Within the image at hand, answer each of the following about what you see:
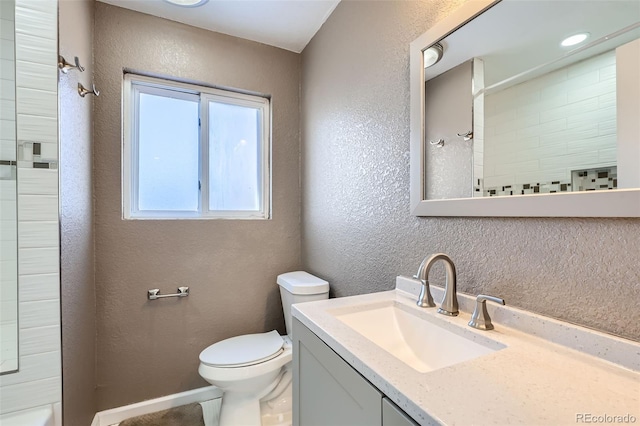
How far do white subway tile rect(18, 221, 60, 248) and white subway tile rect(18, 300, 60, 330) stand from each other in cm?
21

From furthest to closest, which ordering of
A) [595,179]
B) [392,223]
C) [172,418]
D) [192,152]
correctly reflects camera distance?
[192,152]
[172,418]
[392,223]
[595,179]

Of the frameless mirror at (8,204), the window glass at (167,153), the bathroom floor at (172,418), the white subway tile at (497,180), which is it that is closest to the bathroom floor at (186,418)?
the bathroom floor at (172,418)

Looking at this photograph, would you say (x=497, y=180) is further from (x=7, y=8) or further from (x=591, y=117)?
(x=7, y=8)

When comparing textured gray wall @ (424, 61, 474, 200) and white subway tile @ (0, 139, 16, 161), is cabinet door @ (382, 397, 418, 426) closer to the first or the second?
textured gray wall @ (424, 61, 474, 200)

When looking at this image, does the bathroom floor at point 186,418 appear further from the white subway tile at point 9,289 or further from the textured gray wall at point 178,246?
the white subway tile at point 9,289

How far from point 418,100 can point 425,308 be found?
75 cm

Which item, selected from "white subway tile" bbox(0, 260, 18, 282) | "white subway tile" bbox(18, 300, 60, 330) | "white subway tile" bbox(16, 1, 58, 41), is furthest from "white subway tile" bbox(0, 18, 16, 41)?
"white subway tile" bbox(18, 300, 60, 330)

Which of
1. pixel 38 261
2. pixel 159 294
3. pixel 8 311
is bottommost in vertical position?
pixel 159 294

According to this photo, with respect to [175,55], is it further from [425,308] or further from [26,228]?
[425,308]

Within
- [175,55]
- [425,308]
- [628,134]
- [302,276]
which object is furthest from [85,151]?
[628,134]

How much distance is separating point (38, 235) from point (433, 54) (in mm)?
1598

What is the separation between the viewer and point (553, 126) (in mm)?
703

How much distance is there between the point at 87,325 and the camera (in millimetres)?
1429

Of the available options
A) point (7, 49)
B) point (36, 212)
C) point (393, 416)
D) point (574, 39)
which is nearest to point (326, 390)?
point (393, 416)
